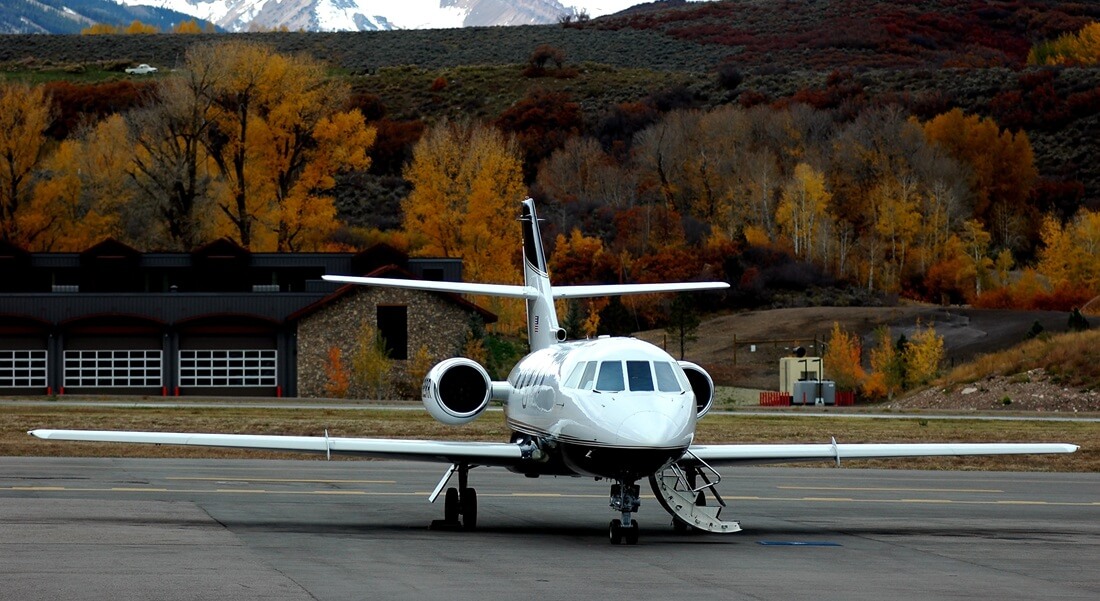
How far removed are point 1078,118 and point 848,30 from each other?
188ft

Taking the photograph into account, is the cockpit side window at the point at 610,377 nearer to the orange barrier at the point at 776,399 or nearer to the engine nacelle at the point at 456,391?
the engine nacelle at the point at 456,391

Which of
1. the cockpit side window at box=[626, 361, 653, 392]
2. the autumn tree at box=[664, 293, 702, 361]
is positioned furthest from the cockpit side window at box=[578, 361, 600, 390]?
the autumn tree at box=[664, 293, 702, 361]

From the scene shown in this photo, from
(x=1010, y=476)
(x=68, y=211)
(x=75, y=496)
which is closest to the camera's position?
(x=75, y=496)

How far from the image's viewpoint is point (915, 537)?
1852cm

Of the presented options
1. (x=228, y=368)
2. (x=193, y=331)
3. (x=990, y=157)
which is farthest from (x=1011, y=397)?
(x=990, y=157)

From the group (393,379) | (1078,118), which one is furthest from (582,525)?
(1078,118)

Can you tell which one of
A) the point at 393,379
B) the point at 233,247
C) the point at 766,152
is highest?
the point at 766,152

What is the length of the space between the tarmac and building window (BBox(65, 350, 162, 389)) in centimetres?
3394

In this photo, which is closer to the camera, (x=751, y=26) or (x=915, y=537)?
(x=915, y=537)

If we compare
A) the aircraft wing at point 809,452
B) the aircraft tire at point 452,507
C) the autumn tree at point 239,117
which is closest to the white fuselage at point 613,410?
the aircraft tire at point 452,507

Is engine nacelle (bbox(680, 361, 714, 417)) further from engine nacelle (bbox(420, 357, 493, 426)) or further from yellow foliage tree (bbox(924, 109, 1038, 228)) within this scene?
yellow foliage tree (bbox(924, 109, 1038, 228))

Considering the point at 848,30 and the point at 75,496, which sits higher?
the point at 848,30

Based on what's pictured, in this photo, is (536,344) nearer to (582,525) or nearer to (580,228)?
(582,525)

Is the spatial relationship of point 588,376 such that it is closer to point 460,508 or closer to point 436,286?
point 460,508
